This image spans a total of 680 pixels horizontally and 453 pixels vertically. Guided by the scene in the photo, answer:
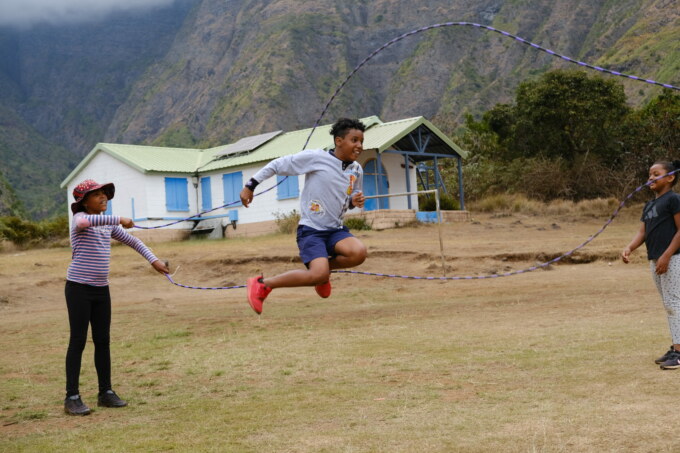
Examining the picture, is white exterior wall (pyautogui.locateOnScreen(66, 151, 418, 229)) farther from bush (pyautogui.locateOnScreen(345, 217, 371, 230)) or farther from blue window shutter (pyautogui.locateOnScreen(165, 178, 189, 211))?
bush (pyautogui.locateOnScreen(345, 217, 371, 230))

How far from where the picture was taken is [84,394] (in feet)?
24.2

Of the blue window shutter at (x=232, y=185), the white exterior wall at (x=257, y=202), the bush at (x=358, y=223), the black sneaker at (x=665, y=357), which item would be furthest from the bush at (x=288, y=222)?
the black sneaker at (x=665, y=357)

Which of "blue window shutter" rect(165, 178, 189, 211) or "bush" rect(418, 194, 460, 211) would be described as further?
"blue window shutter" rect(165, 178, 189, 211)

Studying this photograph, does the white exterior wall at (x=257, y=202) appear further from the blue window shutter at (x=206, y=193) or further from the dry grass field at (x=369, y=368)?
the dry grass field at (x=369, y=368)

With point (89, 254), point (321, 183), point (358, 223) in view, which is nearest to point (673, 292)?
point (321, 183)

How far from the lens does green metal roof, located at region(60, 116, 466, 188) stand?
30.1 meters

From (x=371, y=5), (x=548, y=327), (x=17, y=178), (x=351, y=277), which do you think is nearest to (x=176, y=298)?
(x=351, y=277)

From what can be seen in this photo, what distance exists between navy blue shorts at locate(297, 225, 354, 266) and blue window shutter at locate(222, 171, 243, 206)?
943 inches

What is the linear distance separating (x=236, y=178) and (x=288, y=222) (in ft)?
13.7

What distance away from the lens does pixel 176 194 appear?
107ft

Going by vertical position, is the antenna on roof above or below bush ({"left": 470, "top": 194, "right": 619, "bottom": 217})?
above

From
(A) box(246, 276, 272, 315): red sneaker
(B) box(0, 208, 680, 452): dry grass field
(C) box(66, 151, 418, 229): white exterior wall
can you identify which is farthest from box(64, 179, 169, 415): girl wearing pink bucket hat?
(C) box(66, 151, 418, 229): white exterior wall

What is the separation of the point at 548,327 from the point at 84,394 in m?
5.74

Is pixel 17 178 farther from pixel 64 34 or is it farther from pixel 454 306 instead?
pixel 454 306
